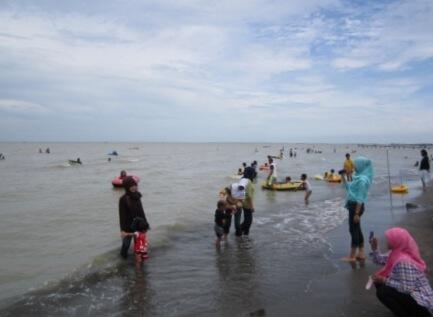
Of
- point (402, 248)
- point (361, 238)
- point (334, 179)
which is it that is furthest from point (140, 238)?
point (334, 179)

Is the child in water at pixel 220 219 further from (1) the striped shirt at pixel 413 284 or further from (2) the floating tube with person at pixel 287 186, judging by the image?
(2) the floating tube with person at pixel 287 186

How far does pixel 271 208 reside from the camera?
17.2m

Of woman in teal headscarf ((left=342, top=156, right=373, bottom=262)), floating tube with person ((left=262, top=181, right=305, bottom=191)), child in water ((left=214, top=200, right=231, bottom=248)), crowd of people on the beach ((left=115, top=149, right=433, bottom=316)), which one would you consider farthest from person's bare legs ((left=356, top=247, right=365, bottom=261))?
floating tube with person ((left=262, top=181, right=305, bottom=191))

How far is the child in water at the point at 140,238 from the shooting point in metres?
8.21

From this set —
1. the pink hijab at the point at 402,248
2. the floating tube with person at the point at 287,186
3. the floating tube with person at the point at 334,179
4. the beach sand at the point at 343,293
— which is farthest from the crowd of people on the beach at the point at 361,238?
the floating tube with person at the point at 334,179

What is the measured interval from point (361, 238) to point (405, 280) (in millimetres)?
3311

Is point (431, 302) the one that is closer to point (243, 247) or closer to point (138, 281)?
point (138, 281)

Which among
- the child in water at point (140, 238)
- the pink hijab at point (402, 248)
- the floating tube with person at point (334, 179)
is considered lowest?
the floating tube with person at point (334, 179)

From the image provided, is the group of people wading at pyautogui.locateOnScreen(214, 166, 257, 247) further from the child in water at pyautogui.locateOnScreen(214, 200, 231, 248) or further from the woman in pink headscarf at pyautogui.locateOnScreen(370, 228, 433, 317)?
the woman in pink headscarf at pyautogui.locateOnScreen(370, 228, 433, 317)

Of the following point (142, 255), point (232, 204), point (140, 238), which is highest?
point (232, 204)

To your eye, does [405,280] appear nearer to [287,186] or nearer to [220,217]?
[220,217]

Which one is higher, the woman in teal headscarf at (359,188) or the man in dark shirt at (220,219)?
the woman in teal headscarf at (359,188)

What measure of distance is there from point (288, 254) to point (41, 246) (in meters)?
6.59

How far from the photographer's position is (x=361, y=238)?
26.4ft
